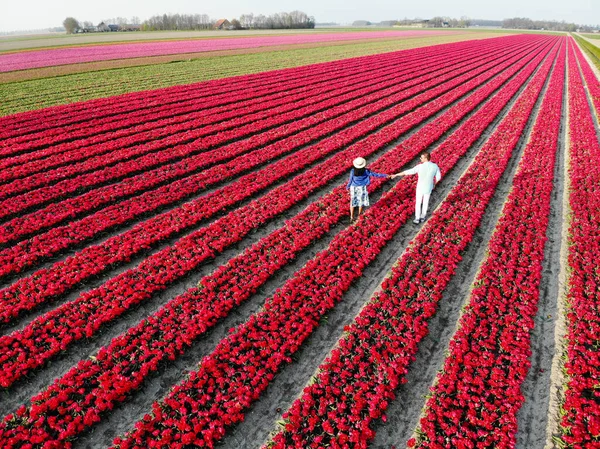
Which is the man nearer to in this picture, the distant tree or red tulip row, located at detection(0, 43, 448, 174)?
red tulip row, located at detection(0, 43, 448, 174)

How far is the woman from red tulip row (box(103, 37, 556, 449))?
2.82 feet

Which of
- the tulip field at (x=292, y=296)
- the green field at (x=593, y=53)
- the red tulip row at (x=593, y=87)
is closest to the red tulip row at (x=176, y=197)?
the tulip field at (x=292, y=296)

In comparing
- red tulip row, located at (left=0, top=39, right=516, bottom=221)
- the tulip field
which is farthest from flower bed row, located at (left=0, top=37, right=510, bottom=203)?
the tulip field

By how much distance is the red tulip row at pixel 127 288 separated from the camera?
6.87m

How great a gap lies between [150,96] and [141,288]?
78.9ft

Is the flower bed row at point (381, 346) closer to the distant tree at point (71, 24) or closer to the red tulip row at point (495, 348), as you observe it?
the red tulip row at point (495, 348)

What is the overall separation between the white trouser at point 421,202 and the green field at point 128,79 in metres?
26.8

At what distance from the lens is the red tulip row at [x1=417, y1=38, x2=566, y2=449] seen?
5668mm

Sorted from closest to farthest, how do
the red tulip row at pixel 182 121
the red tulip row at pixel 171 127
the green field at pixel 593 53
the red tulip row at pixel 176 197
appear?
the red tulip row at pixel 176 197 → the red tulip row at pixel 171 127 → the red tulip row at pixel 182 121 → the green field at pixel 593 53

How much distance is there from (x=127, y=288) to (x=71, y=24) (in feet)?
582

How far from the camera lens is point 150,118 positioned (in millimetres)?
22438

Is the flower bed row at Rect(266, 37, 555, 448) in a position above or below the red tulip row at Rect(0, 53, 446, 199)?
below

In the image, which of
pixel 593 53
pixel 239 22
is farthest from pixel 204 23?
pixel 593 53

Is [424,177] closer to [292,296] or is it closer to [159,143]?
[292,296]
